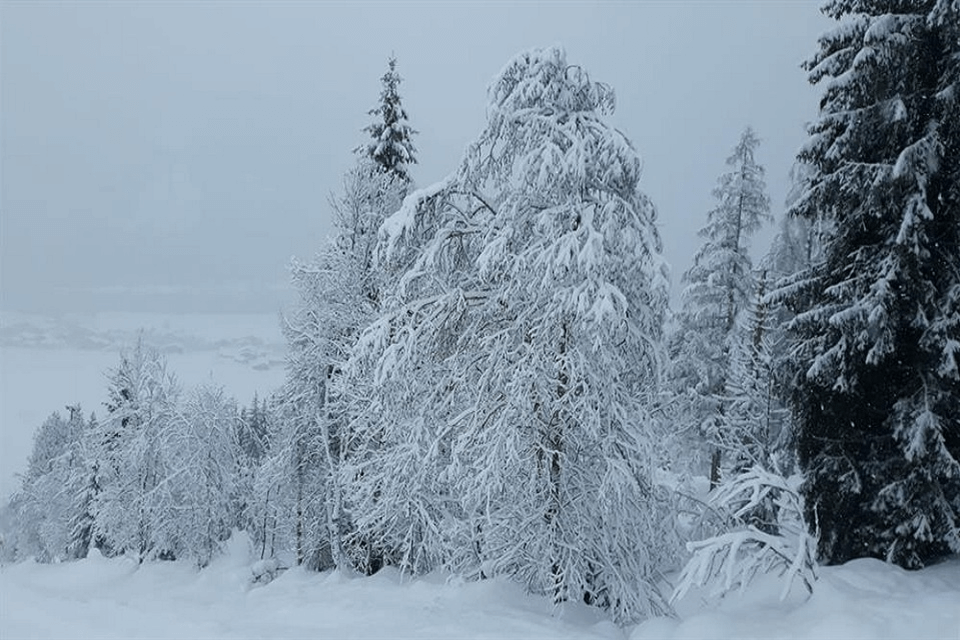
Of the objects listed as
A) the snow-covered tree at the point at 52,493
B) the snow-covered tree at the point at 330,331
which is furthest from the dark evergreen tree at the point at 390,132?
the snow-covered tree at the point at 52,493

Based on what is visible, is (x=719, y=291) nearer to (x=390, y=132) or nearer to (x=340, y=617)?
(x=390, y=132)

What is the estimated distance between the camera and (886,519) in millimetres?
9359

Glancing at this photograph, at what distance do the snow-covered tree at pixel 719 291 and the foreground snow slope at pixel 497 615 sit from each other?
12.7 m

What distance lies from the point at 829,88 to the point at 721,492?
6856 millimetres

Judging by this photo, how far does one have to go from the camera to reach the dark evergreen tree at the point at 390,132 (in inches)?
712

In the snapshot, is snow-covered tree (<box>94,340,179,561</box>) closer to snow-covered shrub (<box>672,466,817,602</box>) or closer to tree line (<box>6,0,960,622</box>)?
tree line (<box>6,0,960,622</box>)

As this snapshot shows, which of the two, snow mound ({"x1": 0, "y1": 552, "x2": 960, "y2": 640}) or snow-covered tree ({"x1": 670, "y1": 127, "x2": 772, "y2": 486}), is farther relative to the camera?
snow-covered tree ({"x1": 670, "y1": 127, "x2": 772, "y2": 486})

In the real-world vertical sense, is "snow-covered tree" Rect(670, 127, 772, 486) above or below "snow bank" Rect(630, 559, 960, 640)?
above

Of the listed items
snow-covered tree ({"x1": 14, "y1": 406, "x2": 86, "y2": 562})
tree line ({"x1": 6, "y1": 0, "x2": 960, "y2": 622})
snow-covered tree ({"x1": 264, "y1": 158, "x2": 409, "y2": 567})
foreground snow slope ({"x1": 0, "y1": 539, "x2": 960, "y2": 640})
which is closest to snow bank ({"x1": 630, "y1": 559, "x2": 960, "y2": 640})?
foreground snow slope ({"x1": 0, "y1": 539, "x2": 960, "y2": 640})

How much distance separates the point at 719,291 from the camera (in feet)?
75.5

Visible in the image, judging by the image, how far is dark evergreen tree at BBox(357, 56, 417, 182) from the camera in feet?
59.3

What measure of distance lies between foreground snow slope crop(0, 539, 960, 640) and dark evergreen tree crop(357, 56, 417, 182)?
37.4 feet

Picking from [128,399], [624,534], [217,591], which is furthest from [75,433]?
[624,534]

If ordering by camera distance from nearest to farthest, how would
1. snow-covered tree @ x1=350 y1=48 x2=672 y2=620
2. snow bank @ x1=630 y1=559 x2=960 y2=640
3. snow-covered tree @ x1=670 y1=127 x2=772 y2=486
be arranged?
1. snow bank @ x1=630 y1=559 x2=960 y2=640
2. snow-covered tree @ x1=350 y1=48 x2=672 y2=620
3. snow-covered tree @ x1=670 y1=127 x2=772 y2=486
